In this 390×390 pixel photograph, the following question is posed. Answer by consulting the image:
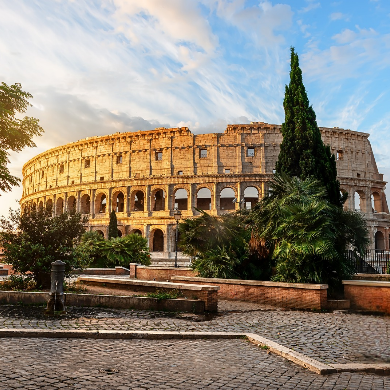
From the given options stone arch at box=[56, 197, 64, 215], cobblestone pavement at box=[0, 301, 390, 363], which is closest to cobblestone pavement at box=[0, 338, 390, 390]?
cobblestone pavement at box=[0, 301, 390, 363]

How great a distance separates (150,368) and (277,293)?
7.20 m

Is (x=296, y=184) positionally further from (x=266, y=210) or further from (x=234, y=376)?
(x=234, y=376)

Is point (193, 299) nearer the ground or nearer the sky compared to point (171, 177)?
nearer the ground

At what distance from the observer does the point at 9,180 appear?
2123 cm

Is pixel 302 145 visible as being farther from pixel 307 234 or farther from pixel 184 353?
pixel 184 353

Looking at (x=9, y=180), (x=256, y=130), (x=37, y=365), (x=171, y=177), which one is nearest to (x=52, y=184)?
(x=171, y=177)

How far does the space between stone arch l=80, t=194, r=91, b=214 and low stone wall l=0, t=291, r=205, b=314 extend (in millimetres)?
42183

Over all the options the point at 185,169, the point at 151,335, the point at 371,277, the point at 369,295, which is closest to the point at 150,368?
the point at 151,335

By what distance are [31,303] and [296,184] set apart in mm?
9055

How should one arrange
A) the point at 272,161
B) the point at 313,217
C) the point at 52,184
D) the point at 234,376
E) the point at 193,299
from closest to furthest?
the point at 234,376
the point at 193,299
the point at 313,217
the point at 272,161
the point at 52,184

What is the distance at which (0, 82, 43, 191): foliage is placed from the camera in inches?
818

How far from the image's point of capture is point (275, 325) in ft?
28.7

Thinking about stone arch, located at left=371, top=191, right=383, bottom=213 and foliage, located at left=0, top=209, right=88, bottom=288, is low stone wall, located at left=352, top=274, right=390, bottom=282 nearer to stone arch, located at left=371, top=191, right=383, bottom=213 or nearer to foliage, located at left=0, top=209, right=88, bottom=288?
foliage, located at left=0, top=209, right=88, bottom=288

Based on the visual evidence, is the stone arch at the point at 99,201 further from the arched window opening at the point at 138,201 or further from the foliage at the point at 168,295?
the foliage at the point at 168,295
